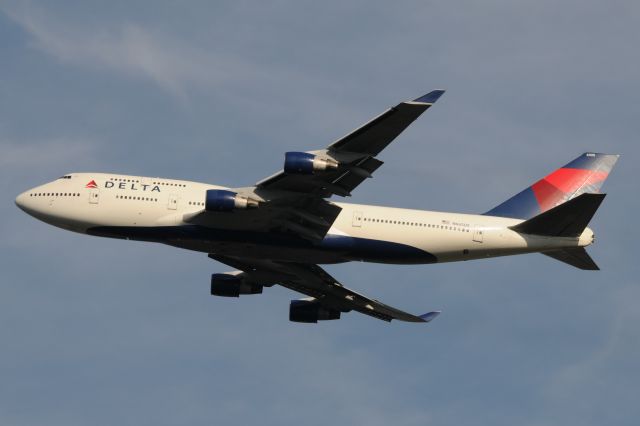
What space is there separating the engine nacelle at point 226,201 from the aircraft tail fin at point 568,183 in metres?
16.1

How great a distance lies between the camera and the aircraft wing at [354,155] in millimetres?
52219

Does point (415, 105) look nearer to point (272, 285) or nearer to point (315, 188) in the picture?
point (315, 188)

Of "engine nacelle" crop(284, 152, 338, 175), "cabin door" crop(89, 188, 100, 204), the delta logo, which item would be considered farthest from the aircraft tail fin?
"cabin door" crop(89, 188, 100, 204)

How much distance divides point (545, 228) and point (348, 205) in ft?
33.6

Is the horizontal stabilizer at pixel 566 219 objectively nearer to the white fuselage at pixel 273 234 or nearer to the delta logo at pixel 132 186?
the white fuselage at pixel 273 234

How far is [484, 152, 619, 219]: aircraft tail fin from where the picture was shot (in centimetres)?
6706

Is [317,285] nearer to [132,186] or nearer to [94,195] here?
[132,186]

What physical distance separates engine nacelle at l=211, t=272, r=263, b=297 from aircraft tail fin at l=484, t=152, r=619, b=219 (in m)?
15.2

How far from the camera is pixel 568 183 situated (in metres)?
68.6

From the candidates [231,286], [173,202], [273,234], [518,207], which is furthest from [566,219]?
[231,286]

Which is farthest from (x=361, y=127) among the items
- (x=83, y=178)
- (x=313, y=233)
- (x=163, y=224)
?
(x=83, y=178)

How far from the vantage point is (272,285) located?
69.4 metres

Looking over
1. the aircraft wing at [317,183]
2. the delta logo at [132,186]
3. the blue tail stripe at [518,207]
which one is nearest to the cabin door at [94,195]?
the delta logo at [132,186]

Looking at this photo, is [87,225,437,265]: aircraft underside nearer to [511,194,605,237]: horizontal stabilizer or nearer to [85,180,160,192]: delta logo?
[85,180,160,192]: delta logo
